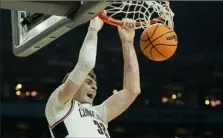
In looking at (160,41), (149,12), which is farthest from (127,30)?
(149,12)

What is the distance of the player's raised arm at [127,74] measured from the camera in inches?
89.2

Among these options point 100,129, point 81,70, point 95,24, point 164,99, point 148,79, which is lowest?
point 164,99

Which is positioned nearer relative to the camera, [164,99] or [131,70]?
[131,70]

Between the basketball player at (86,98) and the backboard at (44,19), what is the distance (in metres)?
0.14

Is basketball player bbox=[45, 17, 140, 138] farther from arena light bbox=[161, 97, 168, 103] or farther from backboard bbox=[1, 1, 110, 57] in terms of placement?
arena light bbox=[161, 97, 168, 103]

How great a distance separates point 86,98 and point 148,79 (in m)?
4.25

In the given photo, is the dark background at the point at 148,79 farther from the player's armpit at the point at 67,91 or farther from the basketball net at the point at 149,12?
the player's armpit at the point at 67,91

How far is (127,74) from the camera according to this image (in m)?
2.31

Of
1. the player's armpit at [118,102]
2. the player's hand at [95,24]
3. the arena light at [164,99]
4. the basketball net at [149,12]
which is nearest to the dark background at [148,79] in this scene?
the arena light at [164,99]

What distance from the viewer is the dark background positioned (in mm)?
6250

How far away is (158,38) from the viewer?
230 cm

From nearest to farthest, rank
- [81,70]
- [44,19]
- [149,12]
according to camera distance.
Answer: [81,70] < [44,19] < [149,12]

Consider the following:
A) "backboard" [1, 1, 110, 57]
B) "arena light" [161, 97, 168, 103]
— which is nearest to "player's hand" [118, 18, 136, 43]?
"backboard" [1, 1, 110, 57]

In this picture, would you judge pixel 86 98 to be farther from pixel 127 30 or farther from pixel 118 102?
pixel 127 30
